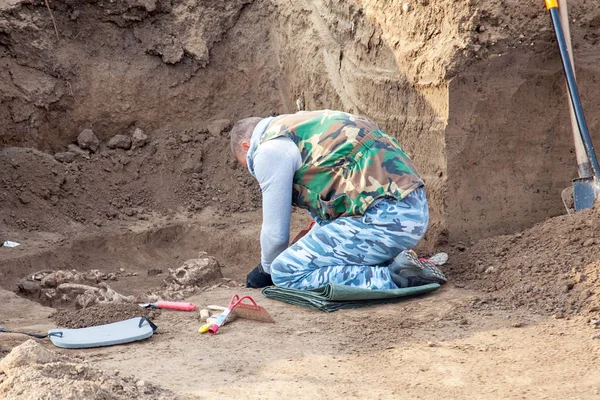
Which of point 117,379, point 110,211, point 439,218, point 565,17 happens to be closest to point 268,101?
point 110,211

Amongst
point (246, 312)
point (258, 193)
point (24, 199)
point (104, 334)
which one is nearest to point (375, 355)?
point (246, 312)

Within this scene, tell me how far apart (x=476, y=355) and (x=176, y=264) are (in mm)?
3026

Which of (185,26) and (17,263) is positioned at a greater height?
(185,26)

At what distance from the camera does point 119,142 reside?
704 cm

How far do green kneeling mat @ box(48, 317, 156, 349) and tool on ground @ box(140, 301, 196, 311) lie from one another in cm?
37

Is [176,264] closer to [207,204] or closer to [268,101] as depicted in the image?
[207,204]

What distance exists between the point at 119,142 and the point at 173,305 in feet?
8.97

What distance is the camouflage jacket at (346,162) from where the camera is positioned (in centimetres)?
455

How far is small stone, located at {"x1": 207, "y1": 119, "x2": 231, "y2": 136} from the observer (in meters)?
7.18

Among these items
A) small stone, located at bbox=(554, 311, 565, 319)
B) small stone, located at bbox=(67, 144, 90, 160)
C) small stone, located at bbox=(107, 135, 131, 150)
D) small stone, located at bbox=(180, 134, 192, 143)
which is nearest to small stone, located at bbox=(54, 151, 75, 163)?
small stone, located at bbox=(67, 144, 90, 160)

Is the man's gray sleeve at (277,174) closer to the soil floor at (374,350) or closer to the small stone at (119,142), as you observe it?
the soil floor at (374,350)

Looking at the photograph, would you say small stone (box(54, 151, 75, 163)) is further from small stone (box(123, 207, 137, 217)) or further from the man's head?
the man's head

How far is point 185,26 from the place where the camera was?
7.05 meters

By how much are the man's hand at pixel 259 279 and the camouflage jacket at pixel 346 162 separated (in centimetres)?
63
